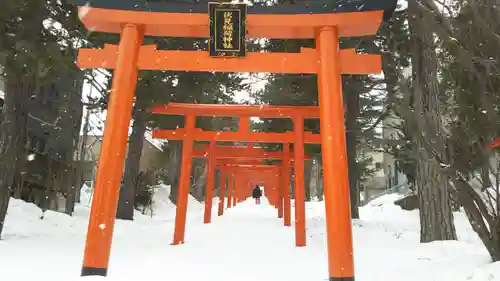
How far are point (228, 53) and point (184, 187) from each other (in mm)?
4706

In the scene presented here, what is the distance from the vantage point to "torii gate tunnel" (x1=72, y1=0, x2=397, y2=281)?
5.05 m

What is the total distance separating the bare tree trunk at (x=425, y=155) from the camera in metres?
7.55

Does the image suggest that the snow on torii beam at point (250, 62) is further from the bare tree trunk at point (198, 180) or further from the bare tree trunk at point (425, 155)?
the bare tree trunk at point (198, 180)

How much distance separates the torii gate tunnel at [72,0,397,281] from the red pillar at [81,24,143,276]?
0.04ft

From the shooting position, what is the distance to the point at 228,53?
520cm

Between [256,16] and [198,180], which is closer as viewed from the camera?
[256,16]

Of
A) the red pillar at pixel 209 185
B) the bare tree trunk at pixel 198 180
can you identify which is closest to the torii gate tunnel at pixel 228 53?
the red pillar at pixel 209 185

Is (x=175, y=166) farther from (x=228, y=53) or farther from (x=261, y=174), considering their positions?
(x=228, y=53)

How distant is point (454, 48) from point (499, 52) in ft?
1.55

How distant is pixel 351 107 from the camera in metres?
14.0

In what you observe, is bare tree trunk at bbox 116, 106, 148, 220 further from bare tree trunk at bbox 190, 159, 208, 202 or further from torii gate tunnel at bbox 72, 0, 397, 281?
bare tree trunk at bbox 190, 159, 208, 202

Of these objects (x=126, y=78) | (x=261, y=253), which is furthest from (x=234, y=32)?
(x=261, y=253)

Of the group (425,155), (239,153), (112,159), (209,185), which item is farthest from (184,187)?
(425,155)

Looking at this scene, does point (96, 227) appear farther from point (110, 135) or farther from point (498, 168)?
point (498, 168)
